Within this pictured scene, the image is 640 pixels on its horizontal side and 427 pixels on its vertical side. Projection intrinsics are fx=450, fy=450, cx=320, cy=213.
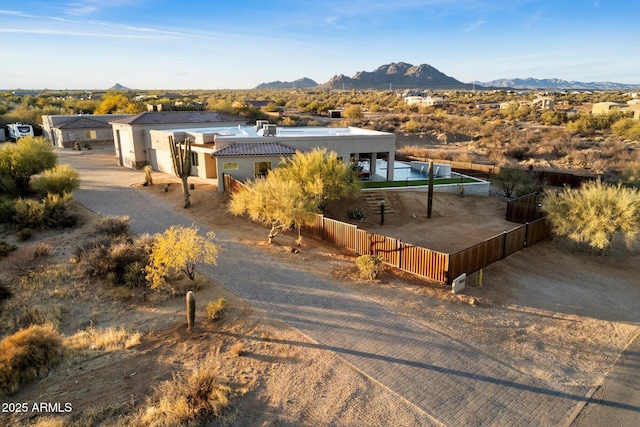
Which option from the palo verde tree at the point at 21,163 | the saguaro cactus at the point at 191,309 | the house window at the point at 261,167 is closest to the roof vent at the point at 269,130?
the house window at the point at 261,167

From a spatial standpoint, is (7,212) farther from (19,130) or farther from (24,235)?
(19,130)

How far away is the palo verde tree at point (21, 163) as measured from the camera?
25906 mm

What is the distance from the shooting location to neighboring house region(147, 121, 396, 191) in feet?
90.0

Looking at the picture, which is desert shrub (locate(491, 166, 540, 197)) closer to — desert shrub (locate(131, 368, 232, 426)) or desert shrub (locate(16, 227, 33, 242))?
desert shrub (locate(131, 368, 232, 426))

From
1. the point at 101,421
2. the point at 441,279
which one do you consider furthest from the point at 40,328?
the point at 441,279

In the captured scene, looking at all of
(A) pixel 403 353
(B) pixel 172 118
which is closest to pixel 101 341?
(A) pixel 403 353

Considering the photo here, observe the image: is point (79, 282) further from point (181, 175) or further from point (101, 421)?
point (181, 175)

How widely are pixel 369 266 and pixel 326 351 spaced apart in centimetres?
515

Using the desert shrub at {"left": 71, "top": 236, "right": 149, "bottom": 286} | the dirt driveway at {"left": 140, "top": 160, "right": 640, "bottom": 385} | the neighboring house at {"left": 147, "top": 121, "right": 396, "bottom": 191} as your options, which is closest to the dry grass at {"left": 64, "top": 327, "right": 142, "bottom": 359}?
the desert shrub at {"left": 71, "top": 236, "right": 149, "bottom": 286}

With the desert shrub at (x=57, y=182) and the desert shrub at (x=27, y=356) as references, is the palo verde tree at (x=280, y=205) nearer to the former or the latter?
the desert shrub at (x=27, y=356)

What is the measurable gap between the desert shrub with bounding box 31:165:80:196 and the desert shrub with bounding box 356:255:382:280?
1801 cm

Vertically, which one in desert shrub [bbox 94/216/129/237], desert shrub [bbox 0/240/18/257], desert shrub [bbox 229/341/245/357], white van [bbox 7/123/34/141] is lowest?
desert shrub [bbox 229/341/245/357]

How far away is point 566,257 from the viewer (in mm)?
19078

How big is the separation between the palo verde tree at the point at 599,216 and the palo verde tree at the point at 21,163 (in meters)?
28.7
